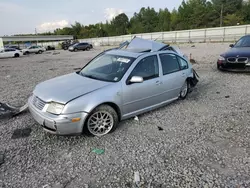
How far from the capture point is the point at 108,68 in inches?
169

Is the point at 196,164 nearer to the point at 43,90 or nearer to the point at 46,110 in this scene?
the point at 46,110

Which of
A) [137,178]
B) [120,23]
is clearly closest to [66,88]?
[137,178]

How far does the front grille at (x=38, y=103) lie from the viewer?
11.1ft

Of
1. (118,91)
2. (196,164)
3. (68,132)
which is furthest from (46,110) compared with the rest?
(196,164)

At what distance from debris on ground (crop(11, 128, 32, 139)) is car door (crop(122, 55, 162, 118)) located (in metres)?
1.88

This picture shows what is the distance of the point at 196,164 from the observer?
9.44 ft

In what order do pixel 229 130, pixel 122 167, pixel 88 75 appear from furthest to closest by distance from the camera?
pixel 88 75, pixel 229 130, pixel 122 167

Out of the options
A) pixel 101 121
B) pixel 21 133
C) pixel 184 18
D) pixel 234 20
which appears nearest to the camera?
pixel 101 121

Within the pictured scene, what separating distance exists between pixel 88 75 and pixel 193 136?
2435 mm

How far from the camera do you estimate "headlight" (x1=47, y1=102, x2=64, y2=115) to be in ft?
10.5

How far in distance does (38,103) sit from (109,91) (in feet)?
4.14

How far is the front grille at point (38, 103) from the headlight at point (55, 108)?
Answer: 0.18 meters

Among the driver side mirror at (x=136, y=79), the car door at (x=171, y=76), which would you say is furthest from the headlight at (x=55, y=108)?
the car door at (x=171, y=76)

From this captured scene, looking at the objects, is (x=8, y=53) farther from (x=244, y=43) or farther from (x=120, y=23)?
(x=120, y=23)
